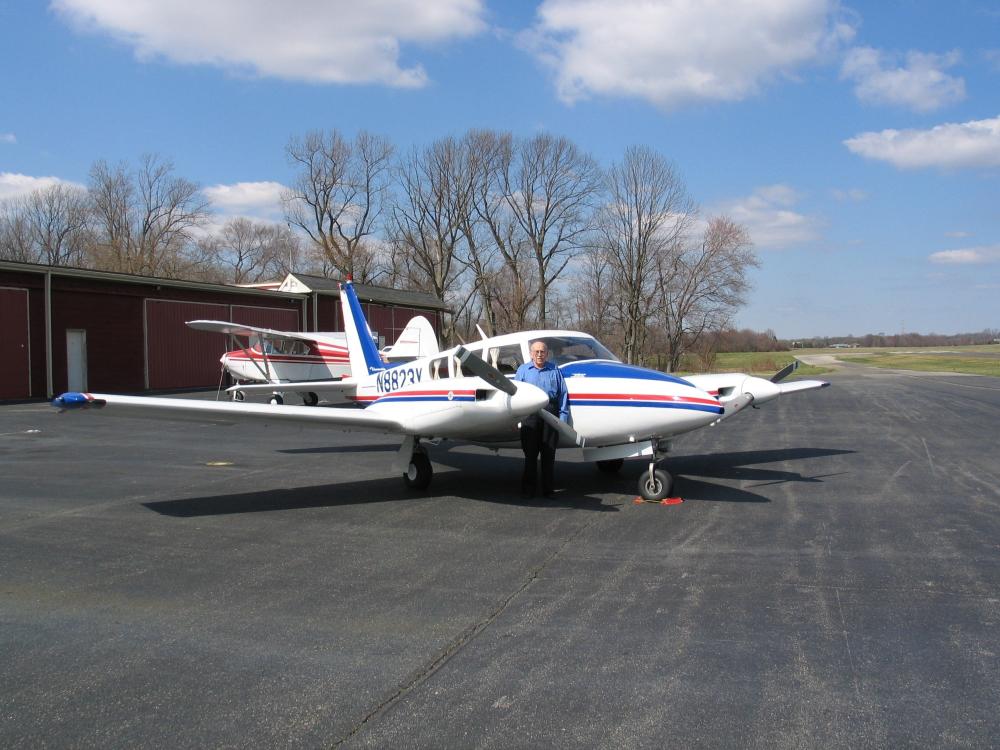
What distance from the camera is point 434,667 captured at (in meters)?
3.99

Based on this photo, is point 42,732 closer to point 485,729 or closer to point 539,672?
point 485,729

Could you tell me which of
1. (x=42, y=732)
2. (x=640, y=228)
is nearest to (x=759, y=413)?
(x=42, y=732)

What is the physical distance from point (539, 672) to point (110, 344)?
28822 millimetres

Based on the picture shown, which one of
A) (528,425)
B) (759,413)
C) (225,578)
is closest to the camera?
(225,578)

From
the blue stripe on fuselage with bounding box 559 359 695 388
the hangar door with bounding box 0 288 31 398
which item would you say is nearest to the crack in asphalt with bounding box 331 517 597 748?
the blue stripe on fuselage with bounding box 559 359 695 388

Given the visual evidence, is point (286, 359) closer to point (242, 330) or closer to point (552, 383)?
point (242, 330)

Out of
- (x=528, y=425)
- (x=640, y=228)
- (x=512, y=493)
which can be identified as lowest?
(x=512, y=493)

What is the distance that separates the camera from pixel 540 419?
853 centimetres

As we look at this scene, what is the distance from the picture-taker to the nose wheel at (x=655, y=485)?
8430 mm

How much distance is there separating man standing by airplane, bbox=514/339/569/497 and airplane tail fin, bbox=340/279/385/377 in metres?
4.88

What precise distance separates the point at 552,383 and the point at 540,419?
448 mm

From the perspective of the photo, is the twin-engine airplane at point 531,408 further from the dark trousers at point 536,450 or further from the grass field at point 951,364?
the grass field at point 951,364

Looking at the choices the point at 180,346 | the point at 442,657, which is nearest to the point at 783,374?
the point at 442,657

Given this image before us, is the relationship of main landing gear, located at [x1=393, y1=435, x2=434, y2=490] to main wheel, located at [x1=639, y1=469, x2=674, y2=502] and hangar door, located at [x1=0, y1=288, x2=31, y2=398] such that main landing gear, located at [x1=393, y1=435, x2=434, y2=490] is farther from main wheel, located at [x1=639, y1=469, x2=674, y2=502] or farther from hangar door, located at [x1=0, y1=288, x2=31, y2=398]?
hangar door, located at [x1=0, y1=288, x2=31, y2=398]
